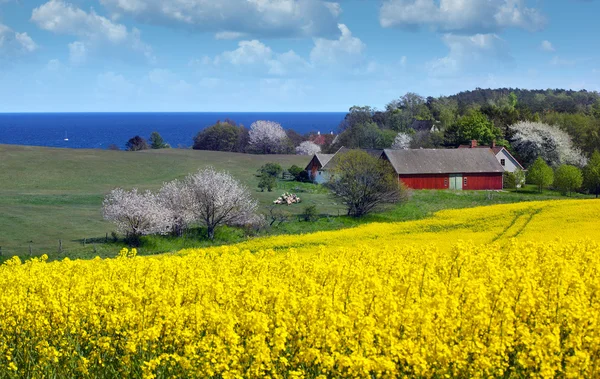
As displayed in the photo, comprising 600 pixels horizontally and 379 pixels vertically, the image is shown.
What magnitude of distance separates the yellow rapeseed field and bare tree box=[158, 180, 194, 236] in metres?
29.6

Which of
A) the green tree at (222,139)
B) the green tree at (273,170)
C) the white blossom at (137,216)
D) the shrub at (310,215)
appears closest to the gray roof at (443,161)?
the green tree at (273,170)

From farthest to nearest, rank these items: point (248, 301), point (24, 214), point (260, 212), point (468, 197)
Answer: point (468, 197) → point (260, 212) → point (24, 214) → point (248, 301)

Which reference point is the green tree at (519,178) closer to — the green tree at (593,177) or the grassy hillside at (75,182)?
the green tree at (593,177)

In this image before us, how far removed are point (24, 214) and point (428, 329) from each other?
160 ft

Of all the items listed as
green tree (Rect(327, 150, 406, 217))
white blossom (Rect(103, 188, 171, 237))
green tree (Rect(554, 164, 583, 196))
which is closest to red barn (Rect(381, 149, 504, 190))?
green tree (Rect(554, 164, 583, 196))

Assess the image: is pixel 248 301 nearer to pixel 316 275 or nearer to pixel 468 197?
pixel 316 275

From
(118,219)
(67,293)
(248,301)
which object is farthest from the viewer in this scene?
(118,219)

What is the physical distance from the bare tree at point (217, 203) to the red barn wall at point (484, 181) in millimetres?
37144

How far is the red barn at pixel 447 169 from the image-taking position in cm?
7919

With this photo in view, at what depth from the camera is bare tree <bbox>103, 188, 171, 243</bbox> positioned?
149ft

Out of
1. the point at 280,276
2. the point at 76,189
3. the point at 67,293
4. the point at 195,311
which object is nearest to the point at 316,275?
the point at 280,276

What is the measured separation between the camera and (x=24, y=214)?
2133 inches

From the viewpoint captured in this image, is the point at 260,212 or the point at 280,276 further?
the point at 260,212

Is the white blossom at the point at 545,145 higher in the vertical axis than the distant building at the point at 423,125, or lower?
lower
